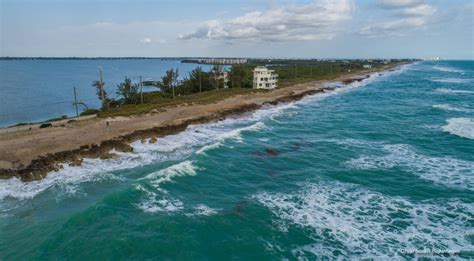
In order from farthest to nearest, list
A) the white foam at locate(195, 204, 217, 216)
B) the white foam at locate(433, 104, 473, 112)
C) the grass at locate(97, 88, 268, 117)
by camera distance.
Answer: the white foam at locate(433, 104, 473, 112) < the grass at locate(97, 88, 268, 117) < the white foam at locate(195, 204, 217, 216)

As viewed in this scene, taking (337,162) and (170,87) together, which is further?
(170,87)

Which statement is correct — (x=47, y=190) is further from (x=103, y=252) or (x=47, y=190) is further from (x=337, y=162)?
(x=337, y=162)

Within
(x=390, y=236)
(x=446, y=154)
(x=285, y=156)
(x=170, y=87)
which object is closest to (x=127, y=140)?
(x=285, y=156)

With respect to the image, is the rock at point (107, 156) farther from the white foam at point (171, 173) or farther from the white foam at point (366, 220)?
the white foam at point (366, 220)

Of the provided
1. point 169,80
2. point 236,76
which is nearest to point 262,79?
point 236,76

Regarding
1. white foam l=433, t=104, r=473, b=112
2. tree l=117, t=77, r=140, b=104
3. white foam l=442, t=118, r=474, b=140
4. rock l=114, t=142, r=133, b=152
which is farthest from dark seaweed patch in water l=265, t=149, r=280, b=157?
white foam l=433, t=104, r=473, b=112

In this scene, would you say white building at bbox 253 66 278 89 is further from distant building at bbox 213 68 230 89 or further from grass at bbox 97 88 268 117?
grass at bbox 97 88 268 117
